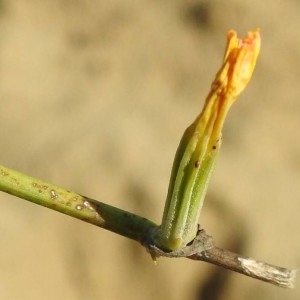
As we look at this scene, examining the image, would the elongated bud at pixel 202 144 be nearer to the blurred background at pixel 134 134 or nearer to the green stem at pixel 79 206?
the green stem at pixel 79 206

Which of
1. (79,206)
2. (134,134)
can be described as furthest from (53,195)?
(134,134)

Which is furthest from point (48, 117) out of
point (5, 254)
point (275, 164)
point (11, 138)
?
point (275, 164)

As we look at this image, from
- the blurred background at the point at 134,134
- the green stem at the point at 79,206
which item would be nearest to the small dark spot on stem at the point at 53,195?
the green stem at the point at 79,206

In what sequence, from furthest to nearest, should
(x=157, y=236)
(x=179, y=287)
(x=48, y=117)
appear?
(x=48, y=117)
(x=179, y=287)
(x=157, y=236)

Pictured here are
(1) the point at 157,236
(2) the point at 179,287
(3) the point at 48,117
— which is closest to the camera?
(1) the point at 157,236

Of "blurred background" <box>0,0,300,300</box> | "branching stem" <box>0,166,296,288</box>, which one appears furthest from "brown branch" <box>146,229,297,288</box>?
"blurred background" <box>0,0,300,300</box>

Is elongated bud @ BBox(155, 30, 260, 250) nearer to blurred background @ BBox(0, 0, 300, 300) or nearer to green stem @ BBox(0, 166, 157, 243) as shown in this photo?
green stem @ BBox(0, 166, 157, 243)

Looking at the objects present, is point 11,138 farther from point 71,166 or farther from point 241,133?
point 241,133

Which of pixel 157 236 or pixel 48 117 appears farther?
pixel 48 117
